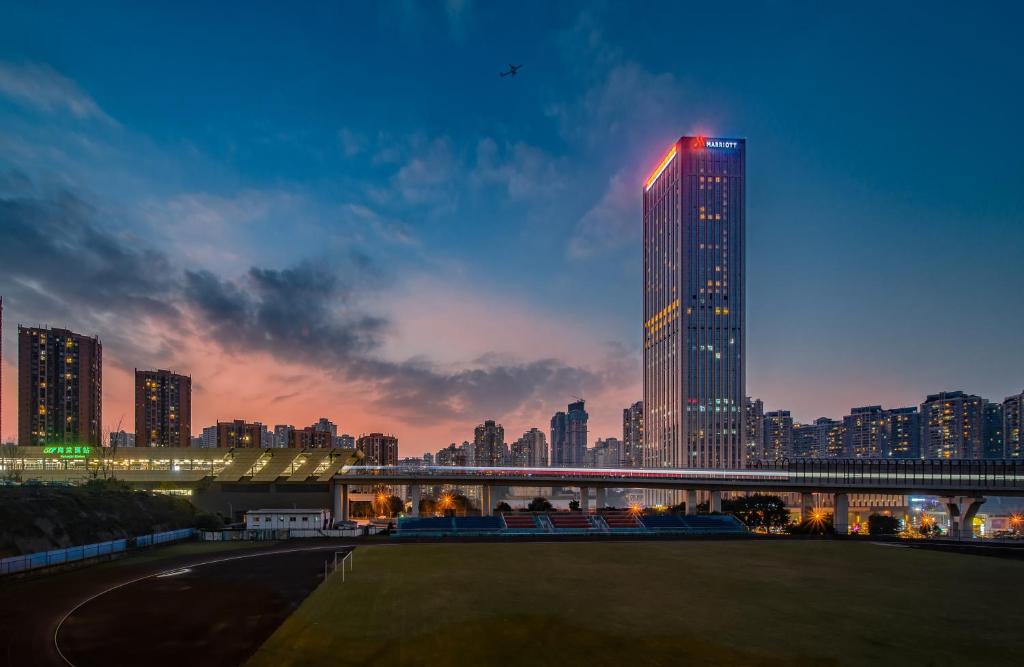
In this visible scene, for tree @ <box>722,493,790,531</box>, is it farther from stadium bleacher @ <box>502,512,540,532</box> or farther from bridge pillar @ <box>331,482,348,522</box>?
bridge pillar @ <box>331,482,348,522</box>

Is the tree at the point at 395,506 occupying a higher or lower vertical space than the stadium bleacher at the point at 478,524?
lower

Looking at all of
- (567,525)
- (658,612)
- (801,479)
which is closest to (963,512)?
(801,479)

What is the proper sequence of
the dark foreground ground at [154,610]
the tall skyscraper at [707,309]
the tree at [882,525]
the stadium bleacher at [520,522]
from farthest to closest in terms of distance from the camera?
the tall skyscraper at [707,309]
the tree at [882,525]
the stadium bleacher at [520,522]
the dark foreground ground at [154,610]

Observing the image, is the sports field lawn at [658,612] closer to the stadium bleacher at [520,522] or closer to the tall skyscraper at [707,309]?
the stadium bleacher at [520,522]

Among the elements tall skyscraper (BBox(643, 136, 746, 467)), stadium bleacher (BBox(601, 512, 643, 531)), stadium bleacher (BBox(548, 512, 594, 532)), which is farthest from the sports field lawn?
tall skyscraper (BBox(643, 136, 746, 467))

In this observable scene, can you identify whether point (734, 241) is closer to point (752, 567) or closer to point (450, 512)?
point (450, 512)

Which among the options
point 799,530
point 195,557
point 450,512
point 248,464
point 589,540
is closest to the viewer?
point 195,557

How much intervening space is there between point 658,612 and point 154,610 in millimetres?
33524

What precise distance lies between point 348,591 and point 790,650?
3004 cm

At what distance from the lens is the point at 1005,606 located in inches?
1528

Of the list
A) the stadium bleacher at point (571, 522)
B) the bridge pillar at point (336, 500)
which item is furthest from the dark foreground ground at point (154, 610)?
the bridge pillar at point (336, 500)

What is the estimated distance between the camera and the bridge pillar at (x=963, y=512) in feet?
275

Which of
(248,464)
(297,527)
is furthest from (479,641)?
(248,464)

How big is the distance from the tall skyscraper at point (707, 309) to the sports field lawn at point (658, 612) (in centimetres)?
12909
